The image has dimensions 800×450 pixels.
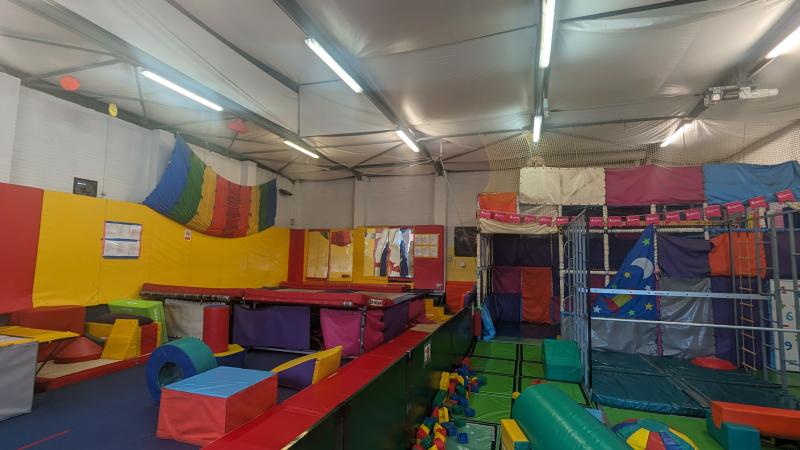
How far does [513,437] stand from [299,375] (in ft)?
6.48

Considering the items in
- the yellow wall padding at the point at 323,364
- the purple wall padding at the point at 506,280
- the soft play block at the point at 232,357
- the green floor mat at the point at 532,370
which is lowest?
the green floor mat at the point at 532,370

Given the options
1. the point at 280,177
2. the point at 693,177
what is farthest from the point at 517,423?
the point at 280,177

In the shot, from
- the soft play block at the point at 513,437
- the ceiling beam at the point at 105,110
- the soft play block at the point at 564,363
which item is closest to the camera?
the soft play block at the point at 513,437

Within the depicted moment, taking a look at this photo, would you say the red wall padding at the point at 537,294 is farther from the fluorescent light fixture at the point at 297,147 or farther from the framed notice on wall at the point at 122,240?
the framed notice on wall at the point at 122,240

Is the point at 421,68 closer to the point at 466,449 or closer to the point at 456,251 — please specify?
the point at 466,449

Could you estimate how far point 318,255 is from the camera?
414 inches

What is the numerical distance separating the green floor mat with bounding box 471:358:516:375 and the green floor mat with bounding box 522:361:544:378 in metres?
0.18

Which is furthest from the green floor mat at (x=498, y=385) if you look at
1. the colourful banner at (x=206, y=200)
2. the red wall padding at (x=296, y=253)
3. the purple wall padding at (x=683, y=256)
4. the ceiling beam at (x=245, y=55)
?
the red wall padding at (x=296, y=253)

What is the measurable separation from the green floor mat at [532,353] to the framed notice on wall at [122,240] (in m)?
6.90

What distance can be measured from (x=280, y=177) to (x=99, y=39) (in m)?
6.77

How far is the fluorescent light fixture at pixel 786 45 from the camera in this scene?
3820 millimetres

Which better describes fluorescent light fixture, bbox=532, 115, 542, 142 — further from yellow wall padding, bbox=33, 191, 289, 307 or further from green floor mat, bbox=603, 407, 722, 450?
yellow wall padding, bbox=33, 191, 289, 307

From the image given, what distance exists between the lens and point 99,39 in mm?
3854

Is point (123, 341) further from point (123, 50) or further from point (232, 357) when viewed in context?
point (123, 50)
